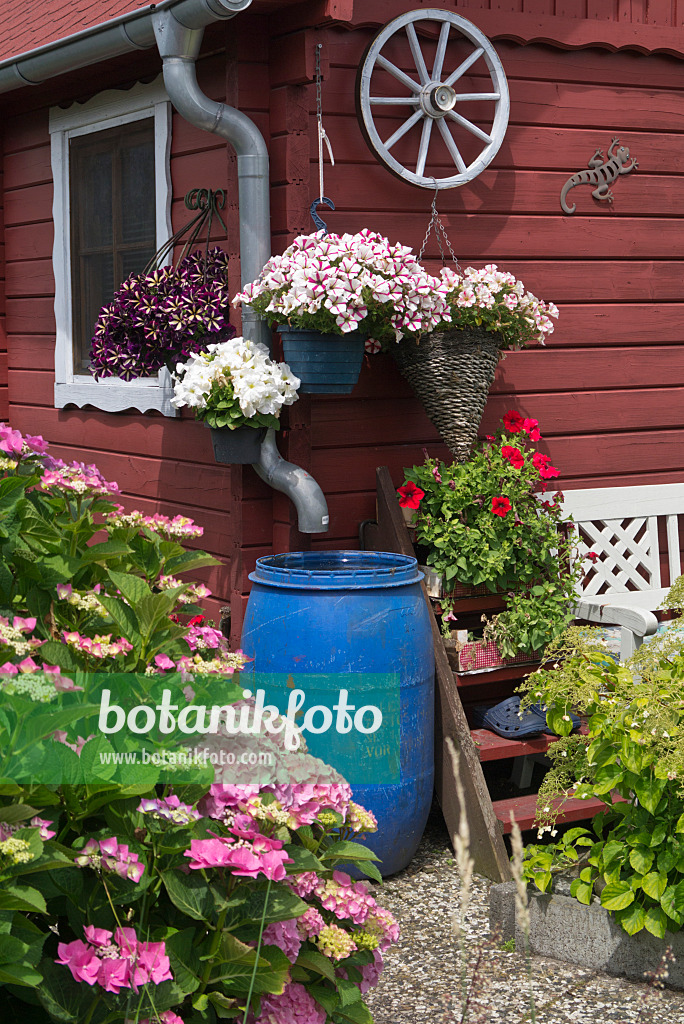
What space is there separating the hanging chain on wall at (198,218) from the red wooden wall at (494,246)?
0.23ft

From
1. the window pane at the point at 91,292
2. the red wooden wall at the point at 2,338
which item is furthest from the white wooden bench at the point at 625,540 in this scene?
the red wooden wall at the point at 2,338

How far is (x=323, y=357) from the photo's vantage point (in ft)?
12.1

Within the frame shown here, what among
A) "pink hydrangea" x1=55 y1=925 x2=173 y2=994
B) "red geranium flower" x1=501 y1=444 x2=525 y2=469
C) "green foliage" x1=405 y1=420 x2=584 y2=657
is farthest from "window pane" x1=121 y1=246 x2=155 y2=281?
"pink hydrangea" x1=55 y1=925 x2=173 y2=994

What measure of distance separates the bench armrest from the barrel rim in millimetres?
753

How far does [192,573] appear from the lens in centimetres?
462

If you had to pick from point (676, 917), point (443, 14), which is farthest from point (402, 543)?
point (443, 14)

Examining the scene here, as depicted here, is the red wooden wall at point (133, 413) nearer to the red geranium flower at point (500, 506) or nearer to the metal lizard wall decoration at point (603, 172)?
the red geranium flower at point (500, 506)

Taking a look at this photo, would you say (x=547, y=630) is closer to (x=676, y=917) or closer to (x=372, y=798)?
(x=372, y=798)

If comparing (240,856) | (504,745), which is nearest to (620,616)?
(504,745)

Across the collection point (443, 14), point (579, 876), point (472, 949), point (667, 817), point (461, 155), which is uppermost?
point (443, 14)

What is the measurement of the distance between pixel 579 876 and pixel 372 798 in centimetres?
69

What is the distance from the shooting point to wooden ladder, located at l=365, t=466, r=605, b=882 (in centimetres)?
353

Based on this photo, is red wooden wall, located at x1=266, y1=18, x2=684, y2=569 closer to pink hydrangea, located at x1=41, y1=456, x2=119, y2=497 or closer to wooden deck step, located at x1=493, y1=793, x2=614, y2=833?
wooden deck step, located at x1=493, y1=793, x2=614, y2=833

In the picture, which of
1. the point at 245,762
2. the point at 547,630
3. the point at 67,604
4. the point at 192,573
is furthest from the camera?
the point at 192,573
